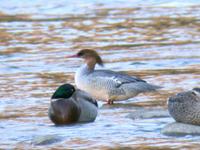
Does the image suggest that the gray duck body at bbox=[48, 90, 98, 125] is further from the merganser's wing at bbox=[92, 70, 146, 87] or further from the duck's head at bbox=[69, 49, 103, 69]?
the duck's head at bbox=[69, 49, 103, 69]

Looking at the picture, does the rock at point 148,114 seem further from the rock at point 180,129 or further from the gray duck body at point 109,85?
the gray duck body at point 109,85

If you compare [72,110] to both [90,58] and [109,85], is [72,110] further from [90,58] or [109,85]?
[90,58]

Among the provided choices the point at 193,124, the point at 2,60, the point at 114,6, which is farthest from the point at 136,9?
the point at 193,124

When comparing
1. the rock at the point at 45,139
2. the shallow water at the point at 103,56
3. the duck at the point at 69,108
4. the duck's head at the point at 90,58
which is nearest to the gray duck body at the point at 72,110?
the duck at the point at 69,108

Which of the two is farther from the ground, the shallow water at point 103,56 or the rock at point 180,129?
the rock at point 180,129

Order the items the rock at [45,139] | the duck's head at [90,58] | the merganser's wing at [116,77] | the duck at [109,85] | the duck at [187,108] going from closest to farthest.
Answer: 1. the rock at [45,139]
2. the duck at [187,108]
3. the duck at [109,85]
4. the merganser's wing at [116,77]
5. the duck's head at [90,58]

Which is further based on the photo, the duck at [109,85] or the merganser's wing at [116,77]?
the merganser's wing at [116,77]

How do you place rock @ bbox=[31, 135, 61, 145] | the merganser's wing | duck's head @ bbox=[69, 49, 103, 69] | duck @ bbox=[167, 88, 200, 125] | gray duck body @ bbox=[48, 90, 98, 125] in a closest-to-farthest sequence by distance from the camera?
1. rock @ bbox=[31, 135, 61, 145]
2. duck @ bbox=[167, 88, 200, 125]
3. gray duck body @ bbox=[48, 90, 98, 125]
4. the merganser's wing
5. duck's head @ bbox=[69, 49, 103, 69]

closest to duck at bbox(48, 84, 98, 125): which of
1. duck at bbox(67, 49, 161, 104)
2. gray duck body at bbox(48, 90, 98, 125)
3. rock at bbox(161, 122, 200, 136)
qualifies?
gray duck body at bbox(48, 90, 98, 125)

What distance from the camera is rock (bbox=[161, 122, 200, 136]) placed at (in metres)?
10.3

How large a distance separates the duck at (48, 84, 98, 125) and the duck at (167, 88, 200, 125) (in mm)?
1375

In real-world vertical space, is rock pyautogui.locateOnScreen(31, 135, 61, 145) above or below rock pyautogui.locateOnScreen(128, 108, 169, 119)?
above

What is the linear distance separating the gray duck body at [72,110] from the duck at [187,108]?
1361mm

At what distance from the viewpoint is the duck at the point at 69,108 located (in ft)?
37.9
